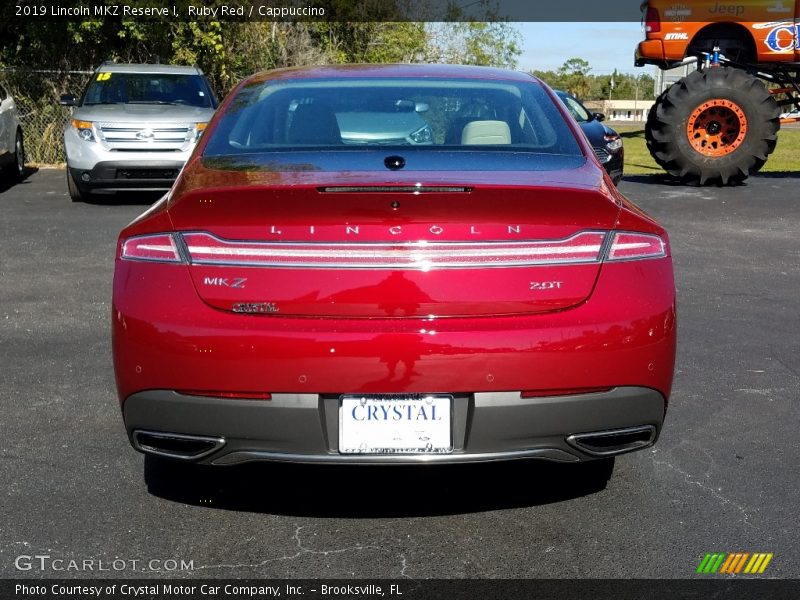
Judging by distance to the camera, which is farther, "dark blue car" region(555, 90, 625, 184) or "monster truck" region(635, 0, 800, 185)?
"monster truck" region(635, 0, 800, 185)

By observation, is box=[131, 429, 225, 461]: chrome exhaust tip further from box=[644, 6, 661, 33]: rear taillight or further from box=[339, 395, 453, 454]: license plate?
box=[644, 6, 661, 33]: rear taillight

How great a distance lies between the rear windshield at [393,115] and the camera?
413 centimetres

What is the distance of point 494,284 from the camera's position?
3186 millimetres

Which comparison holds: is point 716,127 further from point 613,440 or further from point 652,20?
point 613,440

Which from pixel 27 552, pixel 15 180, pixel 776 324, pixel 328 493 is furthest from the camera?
pixel 15 180

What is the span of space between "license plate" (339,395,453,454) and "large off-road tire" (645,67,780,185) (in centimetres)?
1153

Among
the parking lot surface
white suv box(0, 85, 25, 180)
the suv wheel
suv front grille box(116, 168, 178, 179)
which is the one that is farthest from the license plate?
the suv wheel

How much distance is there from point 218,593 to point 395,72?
2.47m

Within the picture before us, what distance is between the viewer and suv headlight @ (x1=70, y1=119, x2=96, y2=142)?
12.5 m

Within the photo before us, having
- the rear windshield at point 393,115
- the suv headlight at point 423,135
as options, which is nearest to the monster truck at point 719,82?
the rear windshield at point 393,115

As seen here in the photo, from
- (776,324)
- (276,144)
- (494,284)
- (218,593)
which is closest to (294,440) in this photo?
(218,593)

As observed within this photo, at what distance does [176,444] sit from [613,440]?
139 cm

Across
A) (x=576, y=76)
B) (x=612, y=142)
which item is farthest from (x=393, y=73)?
(x=576, y=76)

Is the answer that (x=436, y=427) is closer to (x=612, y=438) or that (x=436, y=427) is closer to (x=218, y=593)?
(x=612, y=438)
